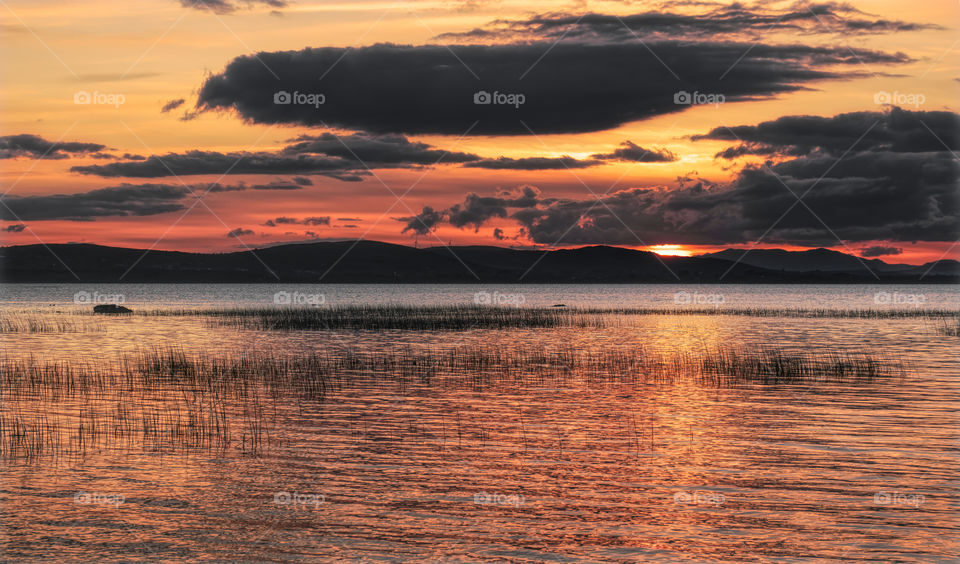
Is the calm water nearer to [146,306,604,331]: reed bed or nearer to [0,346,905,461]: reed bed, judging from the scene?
[0,346,905,461]: reed bed

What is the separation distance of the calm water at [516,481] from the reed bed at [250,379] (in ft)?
1.43

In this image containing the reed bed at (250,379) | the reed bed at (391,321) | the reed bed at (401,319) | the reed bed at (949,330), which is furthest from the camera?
the reed bed at (401,319)

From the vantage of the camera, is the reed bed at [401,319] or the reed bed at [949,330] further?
the reed bed at [401,319]

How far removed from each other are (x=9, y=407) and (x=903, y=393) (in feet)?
103

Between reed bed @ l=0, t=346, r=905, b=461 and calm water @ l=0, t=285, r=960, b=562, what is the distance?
44cm

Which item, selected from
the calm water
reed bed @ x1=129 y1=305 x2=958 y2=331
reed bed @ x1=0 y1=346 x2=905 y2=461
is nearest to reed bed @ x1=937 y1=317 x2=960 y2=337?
reed bed @ x1=129 y1=305 x2=958 y2=331

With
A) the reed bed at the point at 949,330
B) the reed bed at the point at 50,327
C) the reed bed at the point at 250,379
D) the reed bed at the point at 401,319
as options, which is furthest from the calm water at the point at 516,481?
the reed bed at the point at 50,327

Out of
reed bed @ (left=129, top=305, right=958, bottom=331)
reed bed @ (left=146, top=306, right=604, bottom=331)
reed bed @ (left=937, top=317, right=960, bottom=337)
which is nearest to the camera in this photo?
reed bed @ (left=937, top=317, right=960, bottom=337)

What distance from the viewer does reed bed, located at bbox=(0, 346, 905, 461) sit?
2253cm

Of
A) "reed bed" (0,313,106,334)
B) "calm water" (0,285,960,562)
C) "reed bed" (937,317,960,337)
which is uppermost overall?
"reed bed" (0,313,106,334)

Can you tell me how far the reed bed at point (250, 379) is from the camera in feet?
73.9

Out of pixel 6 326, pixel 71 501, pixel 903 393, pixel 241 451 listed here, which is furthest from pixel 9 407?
pixel 6 326

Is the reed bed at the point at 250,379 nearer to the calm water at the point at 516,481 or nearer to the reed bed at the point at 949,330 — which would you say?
the calm water at the point at 516,481

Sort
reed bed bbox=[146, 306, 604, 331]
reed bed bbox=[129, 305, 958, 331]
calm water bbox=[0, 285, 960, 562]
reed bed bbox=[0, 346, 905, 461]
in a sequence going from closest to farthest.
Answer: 1. calm water bbox=[0, 285, 960, 562]
2. reed bed bbox=[0, 346, 905, 461]
3. reed bed bbox=[146, 306, 604, 331]
4. reed bed bbox=[129, 305, 958, 331]
